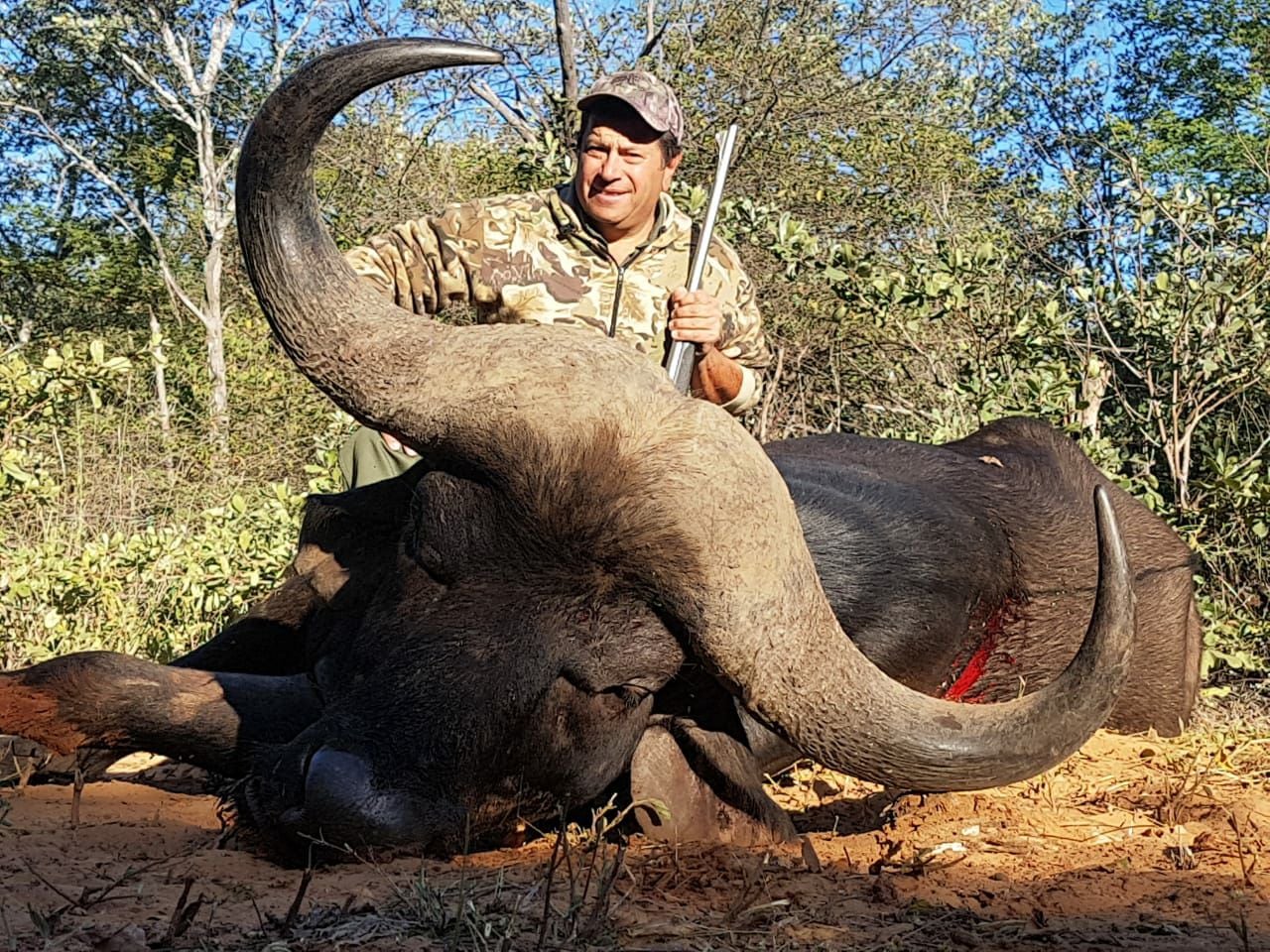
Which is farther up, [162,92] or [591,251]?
[162,92]

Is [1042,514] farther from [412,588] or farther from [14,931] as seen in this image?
[14,931]

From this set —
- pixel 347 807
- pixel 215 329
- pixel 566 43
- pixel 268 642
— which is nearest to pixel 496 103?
pixel 566 43

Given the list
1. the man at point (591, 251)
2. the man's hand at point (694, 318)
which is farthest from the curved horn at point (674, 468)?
the man at point (591, 251)

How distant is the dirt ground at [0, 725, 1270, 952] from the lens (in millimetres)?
2656

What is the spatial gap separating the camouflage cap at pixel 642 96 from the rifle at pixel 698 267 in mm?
263

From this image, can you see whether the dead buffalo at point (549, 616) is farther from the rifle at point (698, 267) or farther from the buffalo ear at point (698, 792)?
the rifle at point (698, 267)

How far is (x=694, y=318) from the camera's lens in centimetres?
502

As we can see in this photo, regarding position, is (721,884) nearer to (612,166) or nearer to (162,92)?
(612,166)

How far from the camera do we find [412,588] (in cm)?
344

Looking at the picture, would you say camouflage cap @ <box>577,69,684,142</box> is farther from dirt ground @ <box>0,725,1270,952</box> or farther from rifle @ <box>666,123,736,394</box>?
dirt ground @ <box>0,725,1270,952</box>

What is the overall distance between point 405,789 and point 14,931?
33.4 inches

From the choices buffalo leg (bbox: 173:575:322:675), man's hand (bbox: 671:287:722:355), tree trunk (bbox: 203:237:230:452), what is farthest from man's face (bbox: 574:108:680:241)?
tree trunk (bbox: 203:237:230:452)

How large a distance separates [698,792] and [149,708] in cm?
153

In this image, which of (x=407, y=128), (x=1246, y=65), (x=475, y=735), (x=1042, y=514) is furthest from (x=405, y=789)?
(x=1246, y=65)
